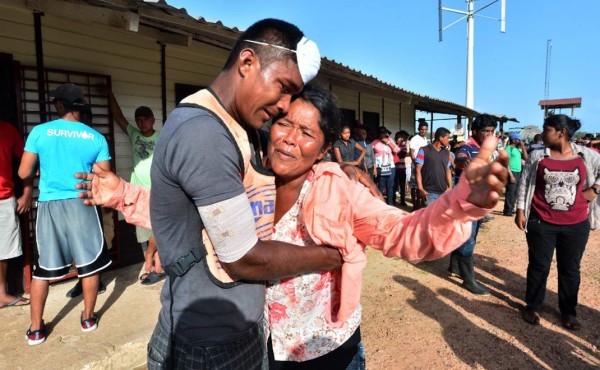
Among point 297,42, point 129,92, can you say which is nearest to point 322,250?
point 297,42

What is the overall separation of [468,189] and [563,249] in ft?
11.9

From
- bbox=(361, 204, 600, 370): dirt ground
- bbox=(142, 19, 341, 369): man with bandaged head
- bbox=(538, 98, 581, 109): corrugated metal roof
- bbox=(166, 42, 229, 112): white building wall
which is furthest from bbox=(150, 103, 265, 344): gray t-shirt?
bbox=(538, 98, 581, 109): corrugated metal roof

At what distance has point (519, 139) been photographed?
9.80 m

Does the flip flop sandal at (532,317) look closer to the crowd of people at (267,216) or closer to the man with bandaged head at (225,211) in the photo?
the crowd of people at (267,216)

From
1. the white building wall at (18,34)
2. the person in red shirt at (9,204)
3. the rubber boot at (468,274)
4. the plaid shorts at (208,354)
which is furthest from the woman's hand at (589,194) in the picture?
the white building wall at (18,34)

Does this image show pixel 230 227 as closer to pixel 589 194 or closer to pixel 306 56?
pixel 306 56

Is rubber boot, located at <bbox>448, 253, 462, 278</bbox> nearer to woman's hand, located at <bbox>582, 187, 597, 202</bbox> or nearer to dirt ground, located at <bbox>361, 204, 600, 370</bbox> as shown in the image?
dirt ground, located at <bbox>361, 204, 600, 370</bbox>

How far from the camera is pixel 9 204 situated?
3.56m

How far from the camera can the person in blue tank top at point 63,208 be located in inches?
121

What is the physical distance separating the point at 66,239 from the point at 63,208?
0.91ft

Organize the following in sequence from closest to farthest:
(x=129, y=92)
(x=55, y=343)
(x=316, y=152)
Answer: (x=316, y=152), (x=55, y=343), (x=129, y=92)

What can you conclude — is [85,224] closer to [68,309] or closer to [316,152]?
[68,309]

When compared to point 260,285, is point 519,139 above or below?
above

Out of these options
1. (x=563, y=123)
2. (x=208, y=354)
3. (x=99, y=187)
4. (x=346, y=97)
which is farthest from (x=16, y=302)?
(x=346, y=97)
